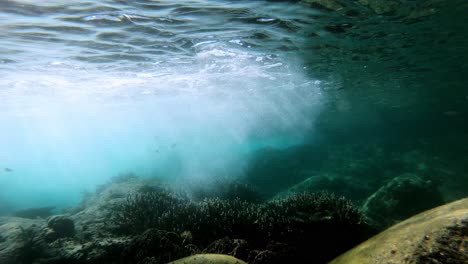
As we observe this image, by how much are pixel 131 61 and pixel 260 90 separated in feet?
67.9

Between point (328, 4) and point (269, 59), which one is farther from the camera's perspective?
point (269, 59)

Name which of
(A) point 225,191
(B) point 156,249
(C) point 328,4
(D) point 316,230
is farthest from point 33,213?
(C) point 328,4

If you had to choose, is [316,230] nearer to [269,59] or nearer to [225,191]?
[225,191]

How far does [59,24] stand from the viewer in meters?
11.2

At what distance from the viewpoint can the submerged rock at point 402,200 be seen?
A: 12.0m

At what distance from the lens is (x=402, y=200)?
40.8ft

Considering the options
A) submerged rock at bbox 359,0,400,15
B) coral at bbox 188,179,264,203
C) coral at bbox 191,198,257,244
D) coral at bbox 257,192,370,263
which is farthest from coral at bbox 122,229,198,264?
submerged rock at bbox 359,0,400,15

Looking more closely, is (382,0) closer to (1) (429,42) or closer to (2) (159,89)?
(1) (429,42)

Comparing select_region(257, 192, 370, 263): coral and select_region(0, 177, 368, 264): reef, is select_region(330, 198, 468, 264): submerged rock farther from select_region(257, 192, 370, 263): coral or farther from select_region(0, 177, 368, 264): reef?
select_region(0, 177, 368, 264): reef

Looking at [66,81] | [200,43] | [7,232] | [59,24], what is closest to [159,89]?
[66,81]

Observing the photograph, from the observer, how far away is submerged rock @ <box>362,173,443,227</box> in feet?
39.3

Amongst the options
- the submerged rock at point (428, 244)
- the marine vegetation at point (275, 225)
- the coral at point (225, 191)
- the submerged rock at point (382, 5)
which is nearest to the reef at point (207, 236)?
the marine vegetation at point (275, 225)

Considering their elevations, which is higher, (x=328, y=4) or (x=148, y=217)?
(x=328, y=4)

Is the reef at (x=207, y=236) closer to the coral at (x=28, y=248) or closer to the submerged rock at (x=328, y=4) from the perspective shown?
the coral at (x=28, y=248)
